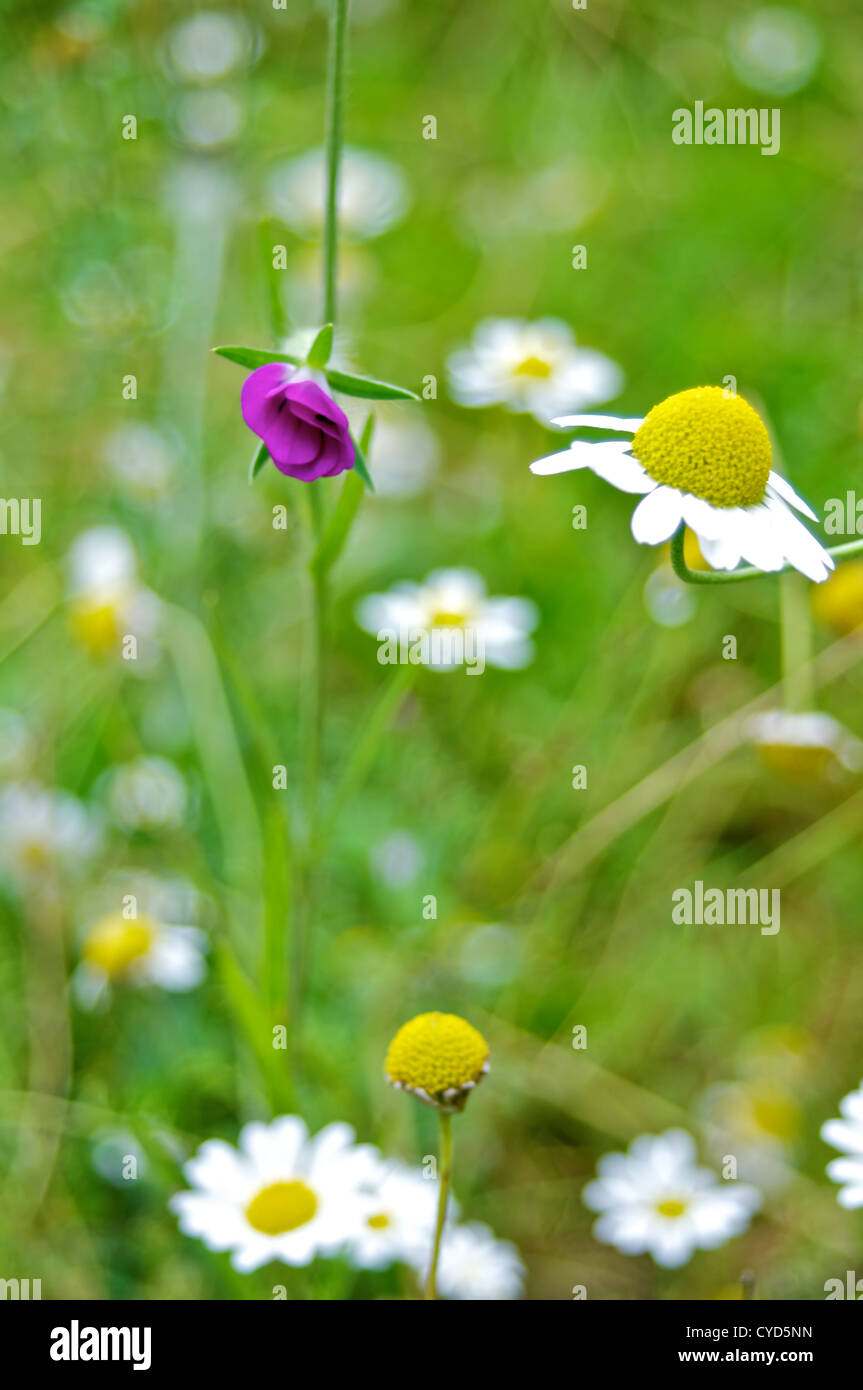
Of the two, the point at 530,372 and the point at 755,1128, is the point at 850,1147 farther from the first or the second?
the point at 530,372

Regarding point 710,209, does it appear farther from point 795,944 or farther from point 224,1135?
point 224,1135

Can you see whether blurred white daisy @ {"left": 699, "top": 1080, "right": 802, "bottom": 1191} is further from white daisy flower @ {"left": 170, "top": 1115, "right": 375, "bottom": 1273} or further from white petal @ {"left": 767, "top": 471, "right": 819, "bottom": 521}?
white petal @ {"left": 767, "top": 471, "right": 819, "bottom": 521}

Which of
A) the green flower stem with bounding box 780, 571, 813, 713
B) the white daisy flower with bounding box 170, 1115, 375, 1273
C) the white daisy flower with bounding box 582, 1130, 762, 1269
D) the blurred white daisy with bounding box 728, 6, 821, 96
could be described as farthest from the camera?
the blurred white daisy with bounding box 728, 6, 821, 96

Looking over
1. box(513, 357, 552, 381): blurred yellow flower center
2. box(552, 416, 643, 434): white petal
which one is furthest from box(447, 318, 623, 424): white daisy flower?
box(552, 416, 643, 434): white petal

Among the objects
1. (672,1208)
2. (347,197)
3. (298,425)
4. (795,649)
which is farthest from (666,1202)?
(347,197)

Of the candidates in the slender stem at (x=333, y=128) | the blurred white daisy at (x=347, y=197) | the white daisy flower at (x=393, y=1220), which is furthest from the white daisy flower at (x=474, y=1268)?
the blurred white daisy at (x=347, y=197)
